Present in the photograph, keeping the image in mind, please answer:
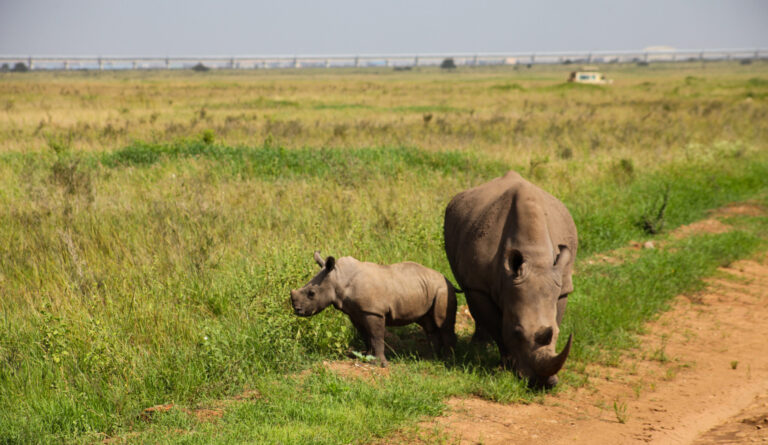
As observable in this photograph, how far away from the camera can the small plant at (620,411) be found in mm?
5238

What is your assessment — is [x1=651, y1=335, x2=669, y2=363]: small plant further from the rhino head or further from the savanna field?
the rhino head

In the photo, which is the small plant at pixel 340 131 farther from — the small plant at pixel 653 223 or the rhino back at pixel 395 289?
the rhino back at pixel 395 289

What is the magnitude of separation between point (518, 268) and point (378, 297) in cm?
127

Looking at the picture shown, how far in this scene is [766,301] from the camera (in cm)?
855

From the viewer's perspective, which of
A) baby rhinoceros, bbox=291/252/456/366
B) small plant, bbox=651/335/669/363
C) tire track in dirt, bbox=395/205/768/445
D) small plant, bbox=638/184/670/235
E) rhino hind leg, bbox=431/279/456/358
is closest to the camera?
tire track in dirt, bbox=395/205/768/445

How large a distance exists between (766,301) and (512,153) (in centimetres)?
845

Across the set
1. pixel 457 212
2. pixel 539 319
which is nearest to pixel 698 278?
pixel 457 212

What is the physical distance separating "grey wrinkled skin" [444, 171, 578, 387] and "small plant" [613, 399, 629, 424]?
55 cm

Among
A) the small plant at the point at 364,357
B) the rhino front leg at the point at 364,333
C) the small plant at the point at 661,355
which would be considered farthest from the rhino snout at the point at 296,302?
the small plant at the point at 661,355

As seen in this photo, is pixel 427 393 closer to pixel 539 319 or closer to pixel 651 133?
pixel 539 319

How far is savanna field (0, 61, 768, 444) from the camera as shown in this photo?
5.01 metres

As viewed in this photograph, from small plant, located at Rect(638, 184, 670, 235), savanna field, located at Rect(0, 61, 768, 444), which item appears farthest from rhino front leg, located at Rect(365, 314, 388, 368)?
small plant, located at Rect(638, 184, 670, 235)

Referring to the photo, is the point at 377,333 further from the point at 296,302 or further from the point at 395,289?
the point at 296,302

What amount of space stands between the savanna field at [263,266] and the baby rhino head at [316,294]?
0.37 m
